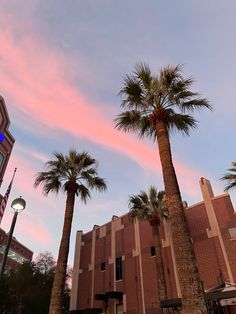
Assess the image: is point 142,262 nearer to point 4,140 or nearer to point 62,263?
point 62,263

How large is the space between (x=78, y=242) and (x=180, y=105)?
32019 mm

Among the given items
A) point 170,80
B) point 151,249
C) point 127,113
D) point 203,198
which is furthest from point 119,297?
point 170,80

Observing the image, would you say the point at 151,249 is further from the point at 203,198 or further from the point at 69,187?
the point at 69,187

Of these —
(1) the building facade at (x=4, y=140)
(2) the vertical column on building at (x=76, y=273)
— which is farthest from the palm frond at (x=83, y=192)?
(2) the vertical column on building at (x=76, y=273)

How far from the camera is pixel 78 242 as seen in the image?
132 feet

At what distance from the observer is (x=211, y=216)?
2684 cm

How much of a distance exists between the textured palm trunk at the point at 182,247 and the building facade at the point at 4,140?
20373 mm

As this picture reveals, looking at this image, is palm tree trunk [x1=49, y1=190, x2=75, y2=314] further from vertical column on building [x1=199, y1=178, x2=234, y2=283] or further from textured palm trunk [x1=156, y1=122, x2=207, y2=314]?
vertical column on building [x1=199, y1=178, x2=234, y2=283]

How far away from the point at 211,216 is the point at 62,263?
17.0m

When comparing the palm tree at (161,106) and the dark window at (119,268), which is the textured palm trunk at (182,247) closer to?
the palm tree at (161,106)

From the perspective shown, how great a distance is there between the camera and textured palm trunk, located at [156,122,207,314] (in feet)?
25.0

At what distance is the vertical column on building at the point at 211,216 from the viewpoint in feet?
78.5

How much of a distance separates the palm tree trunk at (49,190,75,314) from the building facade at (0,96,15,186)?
1169 centimetres

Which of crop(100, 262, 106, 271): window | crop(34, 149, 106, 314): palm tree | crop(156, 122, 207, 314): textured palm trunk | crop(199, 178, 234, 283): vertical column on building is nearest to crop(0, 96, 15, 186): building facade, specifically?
crop(34, 149, 106, 314): palm tree
